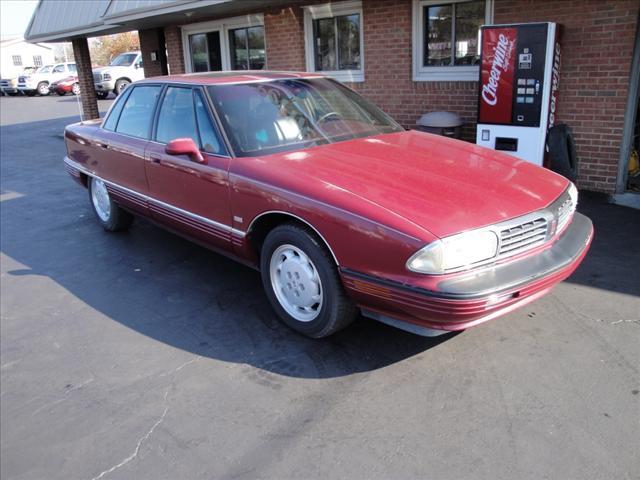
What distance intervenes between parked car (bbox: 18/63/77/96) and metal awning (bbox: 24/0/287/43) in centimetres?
1957

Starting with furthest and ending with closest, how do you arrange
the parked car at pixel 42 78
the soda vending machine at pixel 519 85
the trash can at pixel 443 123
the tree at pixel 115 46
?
the tree at pixel 115 46
the parked car at pixel 42 78
the trash can at pixel 443 123
the soda vending machine at pixel 519 85

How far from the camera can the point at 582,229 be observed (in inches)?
145

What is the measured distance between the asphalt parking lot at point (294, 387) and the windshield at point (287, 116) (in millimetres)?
1255

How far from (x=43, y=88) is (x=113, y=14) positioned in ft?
82.3

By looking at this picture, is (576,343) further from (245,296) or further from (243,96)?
(243,96)

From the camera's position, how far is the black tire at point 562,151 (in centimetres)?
→ 604

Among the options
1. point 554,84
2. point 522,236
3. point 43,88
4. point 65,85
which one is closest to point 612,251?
point 522,236

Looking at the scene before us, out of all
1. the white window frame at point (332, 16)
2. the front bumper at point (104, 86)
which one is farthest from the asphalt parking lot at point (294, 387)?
the front bumper at point (104, 86)

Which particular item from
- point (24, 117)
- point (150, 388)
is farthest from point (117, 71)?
point (150, 388)

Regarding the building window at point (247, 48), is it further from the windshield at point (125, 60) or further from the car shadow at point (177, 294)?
the windshield at point (125, 60)

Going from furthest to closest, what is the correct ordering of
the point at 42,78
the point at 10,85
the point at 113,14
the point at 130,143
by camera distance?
1. the point at 10,85
2. the point at 42,78
3. the point at 113,14
4. the point at 130,143

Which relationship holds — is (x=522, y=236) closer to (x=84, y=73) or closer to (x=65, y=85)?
(x=84, y=73)

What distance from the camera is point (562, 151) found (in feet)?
20.0

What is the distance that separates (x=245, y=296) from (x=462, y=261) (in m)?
2.06
